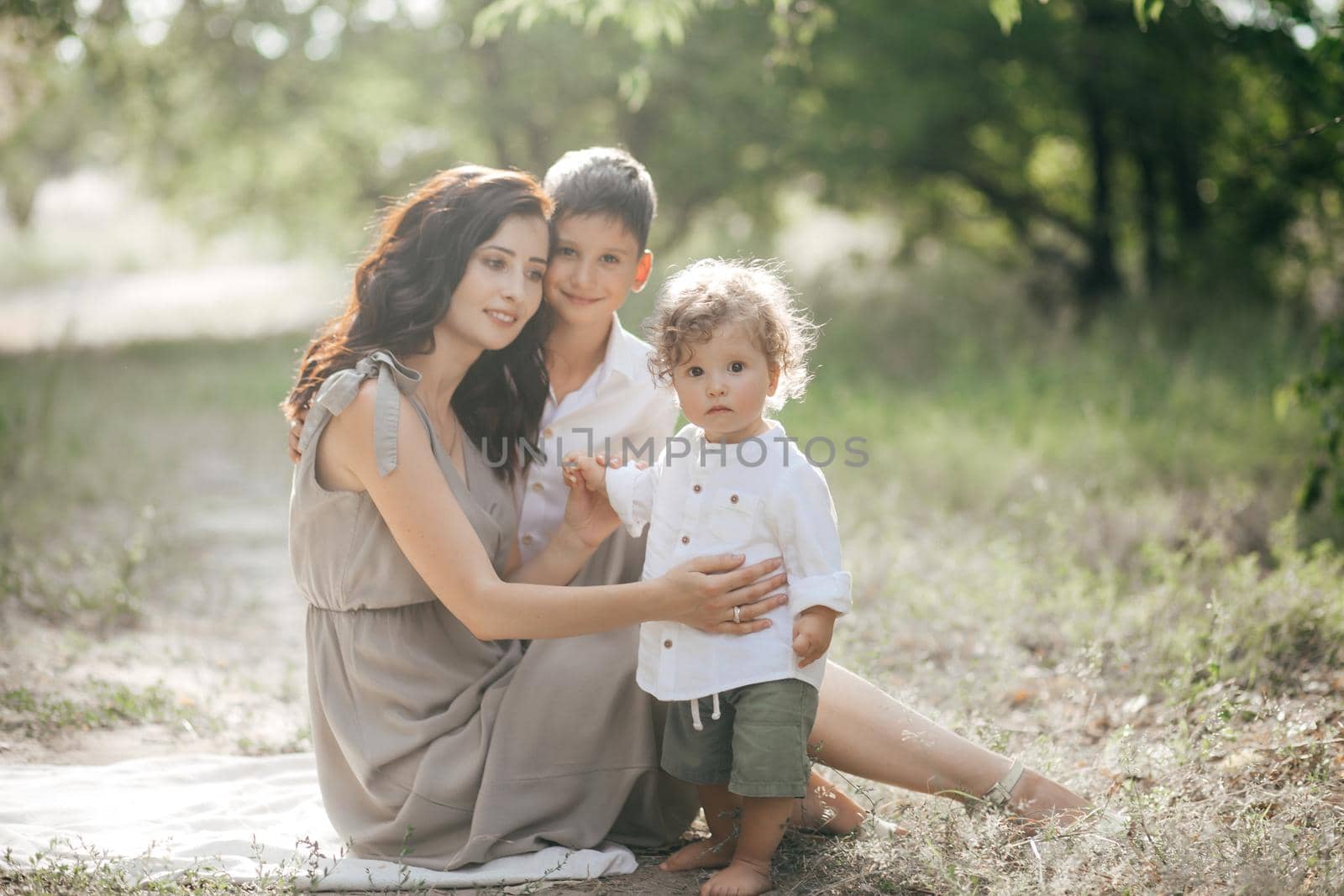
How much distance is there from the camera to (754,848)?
2.59 metres

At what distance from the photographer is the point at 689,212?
14.0 metres

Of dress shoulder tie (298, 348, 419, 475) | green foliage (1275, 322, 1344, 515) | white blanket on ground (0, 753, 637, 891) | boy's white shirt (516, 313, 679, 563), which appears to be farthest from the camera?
green foliage (1275, 322, 1344, 515)

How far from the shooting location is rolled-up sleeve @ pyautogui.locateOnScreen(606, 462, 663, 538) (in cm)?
271

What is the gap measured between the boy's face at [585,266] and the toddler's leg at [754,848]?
4.40 ft

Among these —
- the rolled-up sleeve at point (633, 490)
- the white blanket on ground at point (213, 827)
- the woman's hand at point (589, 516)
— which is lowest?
the white blanket on ground at point (213, 827)

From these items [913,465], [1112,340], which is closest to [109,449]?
[913,465]

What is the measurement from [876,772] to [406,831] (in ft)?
3.65

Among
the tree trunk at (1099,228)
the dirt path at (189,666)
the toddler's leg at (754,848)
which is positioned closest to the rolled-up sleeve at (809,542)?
the toddler's leg at (754,848)

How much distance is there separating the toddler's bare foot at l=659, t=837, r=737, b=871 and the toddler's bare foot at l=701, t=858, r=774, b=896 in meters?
0.13

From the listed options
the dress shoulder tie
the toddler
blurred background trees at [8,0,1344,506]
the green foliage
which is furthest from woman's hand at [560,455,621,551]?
blurred background trees at [8,0,1344,506]

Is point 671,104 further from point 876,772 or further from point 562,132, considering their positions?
point 876,772

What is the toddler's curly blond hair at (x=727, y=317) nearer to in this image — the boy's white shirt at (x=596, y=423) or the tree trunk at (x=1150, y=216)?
the boy's white shirt at (x=596, y=423)

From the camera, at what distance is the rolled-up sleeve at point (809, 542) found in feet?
8.07

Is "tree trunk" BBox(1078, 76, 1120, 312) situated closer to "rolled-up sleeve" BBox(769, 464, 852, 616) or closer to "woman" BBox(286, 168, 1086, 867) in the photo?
"woman" BBox(286, 168, 1086, 867)
